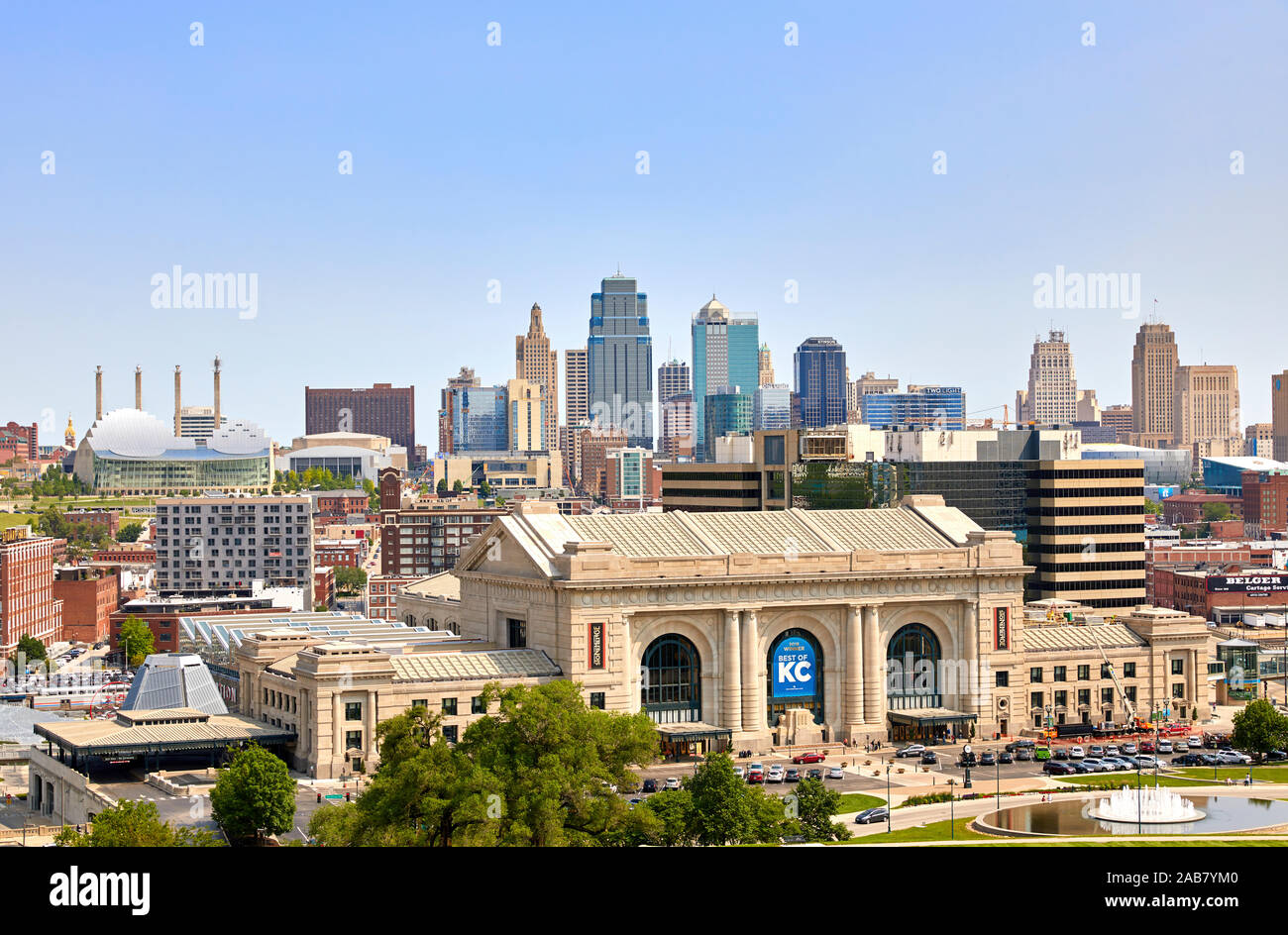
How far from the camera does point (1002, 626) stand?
111000 mm

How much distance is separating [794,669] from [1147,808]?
119ft

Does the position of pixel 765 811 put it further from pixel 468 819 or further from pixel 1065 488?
pixel 1065 488

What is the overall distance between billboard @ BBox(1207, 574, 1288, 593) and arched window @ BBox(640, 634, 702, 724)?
99158mm

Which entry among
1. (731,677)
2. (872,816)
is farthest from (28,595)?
(872,816)

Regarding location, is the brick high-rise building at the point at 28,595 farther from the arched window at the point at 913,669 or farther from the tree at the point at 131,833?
the tree at the point at 131,833

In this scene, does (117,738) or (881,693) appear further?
(881,693)

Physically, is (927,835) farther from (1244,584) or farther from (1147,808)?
(1244,584)

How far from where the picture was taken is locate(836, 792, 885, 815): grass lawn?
8244 centimetres

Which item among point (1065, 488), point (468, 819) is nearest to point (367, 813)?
point (468, 819)

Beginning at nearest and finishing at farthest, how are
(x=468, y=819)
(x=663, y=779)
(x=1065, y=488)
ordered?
(x=468, y=819) → (x=663, y=779) → (x=1065, y=488)

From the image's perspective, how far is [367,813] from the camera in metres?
62.7

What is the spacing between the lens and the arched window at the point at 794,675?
106312 mm

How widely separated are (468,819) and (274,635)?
47735 mm

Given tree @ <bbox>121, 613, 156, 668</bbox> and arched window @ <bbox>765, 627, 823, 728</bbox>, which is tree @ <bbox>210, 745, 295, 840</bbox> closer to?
arched window @ <bbox>765, 627, 823, 728</bbox>
